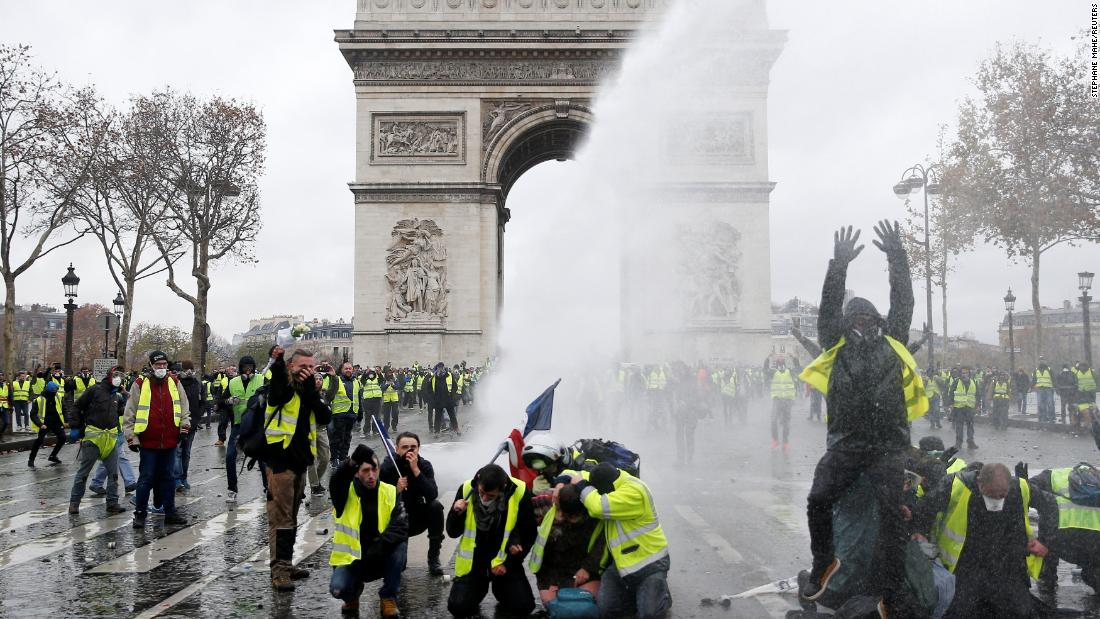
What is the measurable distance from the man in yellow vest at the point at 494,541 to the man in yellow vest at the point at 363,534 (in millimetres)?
378

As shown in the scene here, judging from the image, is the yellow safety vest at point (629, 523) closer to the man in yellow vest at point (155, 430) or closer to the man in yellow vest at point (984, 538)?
the man in yellow vest at point (984, 538)

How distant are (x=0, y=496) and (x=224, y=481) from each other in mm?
2672

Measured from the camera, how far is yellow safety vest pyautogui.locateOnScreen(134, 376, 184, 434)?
882 cm

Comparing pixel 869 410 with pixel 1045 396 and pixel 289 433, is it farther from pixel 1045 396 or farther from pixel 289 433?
pixel 1045 396

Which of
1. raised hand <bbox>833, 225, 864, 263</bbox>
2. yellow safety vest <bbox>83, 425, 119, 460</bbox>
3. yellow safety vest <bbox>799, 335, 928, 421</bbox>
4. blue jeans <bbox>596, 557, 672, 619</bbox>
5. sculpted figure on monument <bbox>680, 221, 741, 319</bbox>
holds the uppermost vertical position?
sculpted figure on monument <bbox>680, 221, 741, 319</bbox>

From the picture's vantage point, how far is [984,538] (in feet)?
18.0

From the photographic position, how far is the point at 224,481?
12453 mm

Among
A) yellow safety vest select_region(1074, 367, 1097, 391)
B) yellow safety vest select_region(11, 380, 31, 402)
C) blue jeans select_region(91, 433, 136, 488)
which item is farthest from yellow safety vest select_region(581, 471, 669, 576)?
A: yellow safety vest select_region(11, 380, 31, 402)

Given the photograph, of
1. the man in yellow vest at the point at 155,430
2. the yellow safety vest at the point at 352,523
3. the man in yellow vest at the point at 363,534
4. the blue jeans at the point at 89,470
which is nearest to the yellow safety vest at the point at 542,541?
the man in yellow vest at the point at 363,534

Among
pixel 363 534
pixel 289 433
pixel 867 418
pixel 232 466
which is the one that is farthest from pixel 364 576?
pixel 232 466

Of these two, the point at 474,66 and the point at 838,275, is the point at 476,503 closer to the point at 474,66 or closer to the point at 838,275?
the point at 838,275

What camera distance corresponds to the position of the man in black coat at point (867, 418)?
16.8 feet

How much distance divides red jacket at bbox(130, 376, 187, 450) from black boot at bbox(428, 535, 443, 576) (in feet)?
11.9

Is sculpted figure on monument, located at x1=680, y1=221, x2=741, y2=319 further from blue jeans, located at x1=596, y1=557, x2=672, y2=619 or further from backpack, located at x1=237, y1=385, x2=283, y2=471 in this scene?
blue jeans, located at x1=596, y1=557, x2=672, y2=619
